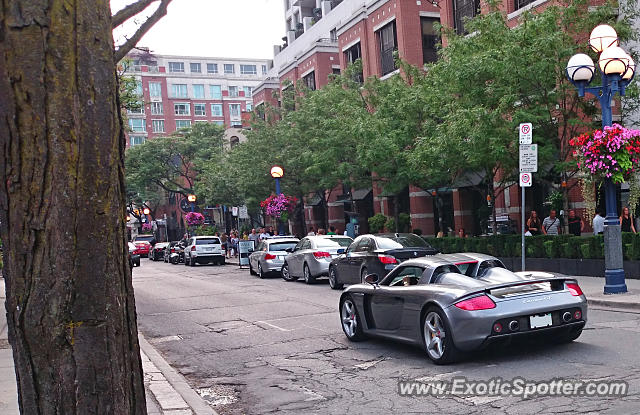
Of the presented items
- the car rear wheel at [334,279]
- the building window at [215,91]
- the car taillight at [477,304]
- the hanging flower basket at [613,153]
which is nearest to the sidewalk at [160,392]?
the car taillight at [477,304]

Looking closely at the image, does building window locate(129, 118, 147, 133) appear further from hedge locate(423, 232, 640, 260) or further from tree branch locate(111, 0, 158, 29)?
tree branch locate(111, 0, 158, 29)

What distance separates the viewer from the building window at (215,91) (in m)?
104

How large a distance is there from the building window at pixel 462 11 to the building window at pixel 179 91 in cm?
7852

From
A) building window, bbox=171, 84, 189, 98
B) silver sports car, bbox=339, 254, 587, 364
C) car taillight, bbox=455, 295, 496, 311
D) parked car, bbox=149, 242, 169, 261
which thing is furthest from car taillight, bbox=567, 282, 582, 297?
building window, bbox=171, 84, 189, 98

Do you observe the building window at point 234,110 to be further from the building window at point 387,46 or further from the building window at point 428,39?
the building window at point 428,39

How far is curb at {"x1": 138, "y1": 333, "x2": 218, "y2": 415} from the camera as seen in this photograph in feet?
22.5

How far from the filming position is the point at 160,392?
24.7 feet

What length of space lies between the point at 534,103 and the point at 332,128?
10576 mm

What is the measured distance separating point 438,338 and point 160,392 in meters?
3.32

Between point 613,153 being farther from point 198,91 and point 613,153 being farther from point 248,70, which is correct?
point 248,70

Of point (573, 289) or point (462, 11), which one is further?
point (462, 11)

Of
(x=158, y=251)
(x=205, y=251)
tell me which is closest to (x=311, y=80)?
(x=205, y=251)

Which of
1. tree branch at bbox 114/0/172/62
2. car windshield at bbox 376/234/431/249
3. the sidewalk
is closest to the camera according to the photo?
tree branch at bbox 114/0/172/62

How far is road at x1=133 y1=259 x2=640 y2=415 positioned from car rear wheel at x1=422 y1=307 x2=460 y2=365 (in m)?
0.15
